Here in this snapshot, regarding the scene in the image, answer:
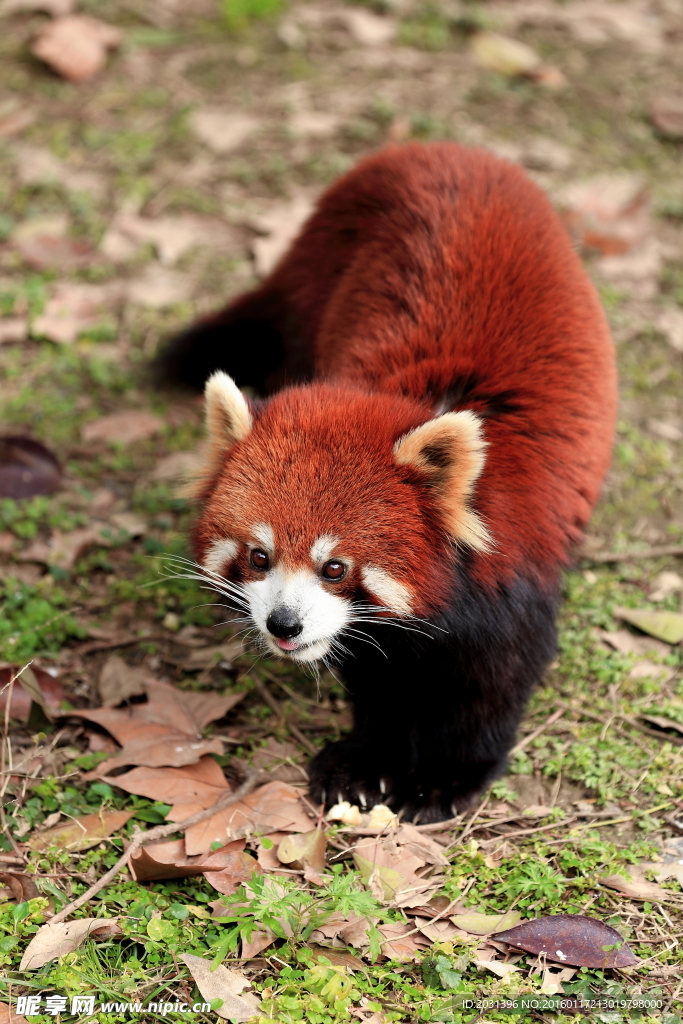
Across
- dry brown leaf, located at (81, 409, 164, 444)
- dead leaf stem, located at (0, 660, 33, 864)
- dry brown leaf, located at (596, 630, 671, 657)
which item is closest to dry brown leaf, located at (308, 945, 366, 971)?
dead leaf stem, located at (0, 660, 33, 864)

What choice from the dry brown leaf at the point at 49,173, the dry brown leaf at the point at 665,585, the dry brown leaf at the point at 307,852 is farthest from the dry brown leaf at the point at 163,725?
the dry brown leaf at the point at 49,173

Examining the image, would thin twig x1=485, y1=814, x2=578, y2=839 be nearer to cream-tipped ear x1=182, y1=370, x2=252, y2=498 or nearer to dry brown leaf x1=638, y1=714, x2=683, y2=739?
dry brown leaf x1=638, y1=714, x2=683, y2=739

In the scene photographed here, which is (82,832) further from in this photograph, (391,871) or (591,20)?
(591,20)

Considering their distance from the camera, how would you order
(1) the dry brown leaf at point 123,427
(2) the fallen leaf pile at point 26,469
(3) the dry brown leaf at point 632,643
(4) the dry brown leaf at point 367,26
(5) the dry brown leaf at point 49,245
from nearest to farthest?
(3) the dry brown leaf at point 632,643
(2) the fallen leaf pile at point 26,469
(1) the dry brown leaf at point 123,427
(5) the dry brown leaf at point 49,245
(4) the dry brown leaf at point 367,26

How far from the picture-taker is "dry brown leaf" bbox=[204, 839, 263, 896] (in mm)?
2818

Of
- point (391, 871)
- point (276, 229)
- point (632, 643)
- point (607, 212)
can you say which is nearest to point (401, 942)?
point (391, 871)

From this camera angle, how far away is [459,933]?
Result: 2.74 meters

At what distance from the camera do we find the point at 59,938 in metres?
2.62

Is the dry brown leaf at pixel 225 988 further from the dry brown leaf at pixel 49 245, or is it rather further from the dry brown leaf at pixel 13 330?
the dry brown leaf at pixel 49 245

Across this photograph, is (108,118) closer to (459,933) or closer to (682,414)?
(682,414)

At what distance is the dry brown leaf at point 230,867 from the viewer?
2.82 m

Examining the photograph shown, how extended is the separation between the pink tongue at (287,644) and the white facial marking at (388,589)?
0.27 meters

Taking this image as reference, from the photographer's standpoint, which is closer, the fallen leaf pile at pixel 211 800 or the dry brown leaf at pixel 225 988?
the dry brown leaf at pixel 225 988

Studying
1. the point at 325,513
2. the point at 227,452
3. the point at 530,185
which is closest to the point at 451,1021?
the point at 325,513
